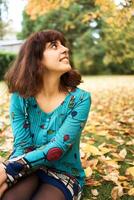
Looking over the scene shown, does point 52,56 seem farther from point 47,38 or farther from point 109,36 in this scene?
point 109,36

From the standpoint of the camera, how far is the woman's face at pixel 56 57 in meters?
2.73

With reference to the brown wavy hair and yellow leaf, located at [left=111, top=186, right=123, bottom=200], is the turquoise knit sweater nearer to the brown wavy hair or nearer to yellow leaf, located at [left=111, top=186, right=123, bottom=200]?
the brown wavy hair

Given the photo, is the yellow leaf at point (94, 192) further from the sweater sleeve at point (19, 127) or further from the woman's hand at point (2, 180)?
the woman's hand at point (2, 180)

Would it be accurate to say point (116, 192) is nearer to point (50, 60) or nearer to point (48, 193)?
point (48, 193)

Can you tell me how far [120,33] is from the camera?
27078 millimetres

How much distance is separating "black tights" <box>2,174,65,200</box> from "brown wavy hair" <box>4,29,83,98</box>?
22.6 inches

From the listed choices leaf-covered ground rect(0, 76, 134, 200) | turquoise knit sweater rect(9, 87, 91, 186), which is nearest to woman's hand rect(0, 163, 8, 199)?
turquoise knit sweater rect(9, 87, 91, 186)

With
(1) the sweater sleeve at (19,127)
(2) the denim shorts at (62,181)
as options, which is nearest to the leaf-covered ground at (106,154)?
(1) the sweater sleeve at (19,127)

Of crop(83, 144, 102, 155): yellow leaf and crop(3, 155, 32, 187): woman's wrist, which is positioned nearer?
crop(3, 155, 32, 187): woman's wrist

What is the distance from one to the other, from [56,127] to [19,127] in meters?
0.26

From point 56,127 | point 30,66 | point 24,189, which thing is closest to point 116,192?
point 56,127

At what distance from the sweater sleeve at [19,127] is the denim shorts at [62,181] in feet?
0.69

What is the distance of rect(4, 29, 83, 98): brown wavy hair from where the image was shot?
9.02 ft

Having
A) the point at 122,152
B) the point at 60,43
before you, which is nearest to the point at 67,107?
the point at 60,43
